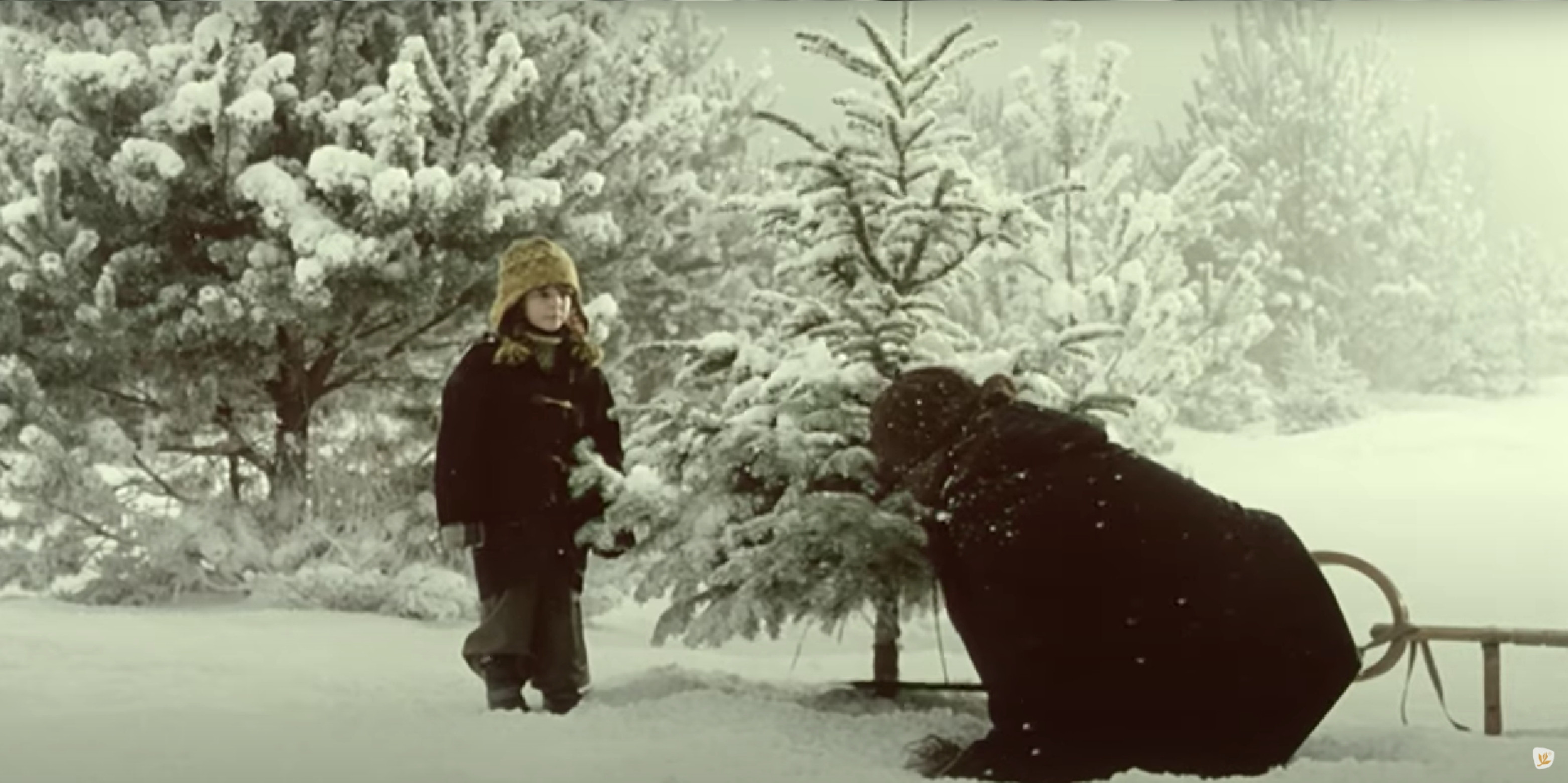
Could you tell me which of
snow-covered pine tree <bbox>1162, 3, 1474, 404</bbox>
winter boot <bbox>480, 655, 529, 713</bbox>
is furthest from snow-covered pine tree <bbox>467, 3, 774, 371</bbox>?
snow-covered pine tree <bbox>1162, 3, 1474, 404</bbox>

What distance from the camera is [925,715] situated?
3.87m

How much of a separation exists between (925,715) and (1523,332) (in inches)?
429

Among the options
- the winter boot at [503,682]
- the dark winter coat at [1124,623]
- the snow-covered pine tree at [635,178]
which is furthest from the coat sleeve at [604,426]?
the snow-covered pine tree at [635,178]

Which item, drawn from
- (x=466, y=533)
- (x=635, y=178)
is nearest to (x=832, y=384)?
(x=466, y=533)

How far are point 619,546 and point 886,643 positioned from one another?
69 centimetres

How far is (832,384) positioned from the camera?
12.8ft

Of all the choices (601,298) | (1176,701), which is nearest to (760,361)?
(1176,701)

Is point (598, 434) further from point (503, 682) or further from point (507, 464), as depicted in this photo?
point (503, 682)

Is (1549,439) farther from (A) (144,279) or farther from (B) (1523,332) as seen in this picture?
(A) (144,279)

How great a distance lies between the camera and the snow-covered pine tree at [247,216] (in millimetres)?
6211

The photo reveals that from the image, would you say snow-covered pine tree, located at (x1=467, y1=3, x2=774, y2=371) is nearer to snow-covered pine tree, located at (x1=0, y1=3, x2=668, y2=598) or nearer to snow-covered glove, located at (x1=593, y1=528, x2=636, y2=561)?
snow-covered pine tree, located at (x1=0, y1=3, x2=668, y2=598)

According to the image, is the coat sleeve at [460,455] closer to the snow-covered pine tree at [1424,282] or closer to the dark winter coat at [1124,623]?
the dark winter coat at [1124,623]

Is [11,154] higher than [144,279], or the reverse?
[11,154]

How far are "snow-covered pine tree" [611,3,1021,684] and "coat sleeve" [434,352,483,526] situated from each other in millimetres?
428
